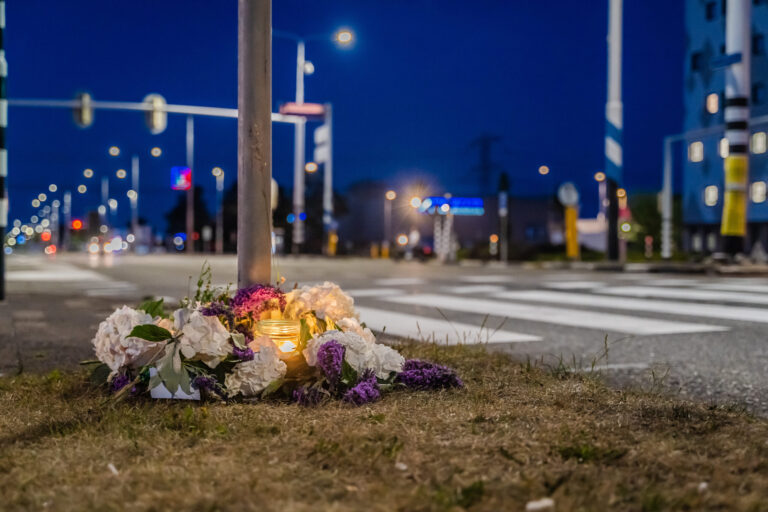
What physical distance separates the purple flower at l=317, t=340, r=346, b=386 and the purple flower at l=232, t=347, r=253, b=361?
1.15 feet

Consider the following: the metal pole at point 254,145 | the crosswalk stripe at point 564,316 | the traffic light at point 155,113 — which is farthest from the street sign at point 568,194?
the metal pole at point 254,145

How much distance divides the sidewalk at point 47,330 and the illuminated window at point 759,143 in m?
43.5

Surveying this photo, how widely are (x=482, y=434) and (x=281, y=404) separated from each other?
1.10 metres

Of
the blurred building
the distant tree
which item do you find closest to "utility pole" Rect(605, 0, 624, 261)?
the blurred building

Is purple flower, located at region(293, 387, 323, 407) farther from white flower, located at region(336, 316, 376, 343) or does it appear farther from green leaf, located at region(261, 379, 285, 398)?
white flower, located at region(336, 316, 376, 343)

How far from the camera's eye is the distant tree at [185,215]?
10512 cm

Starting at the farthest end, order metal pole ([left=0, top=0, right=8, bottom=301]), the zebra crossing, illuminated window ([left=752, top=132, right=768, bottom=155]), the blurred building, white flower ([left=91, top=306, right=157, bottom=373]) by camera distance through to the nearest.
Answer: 1. the blurred building
2. illuminated window ([left=752, top=132, right=768, bottom=155])
3. metal pole ([left=0, top=0, right=8, bottom=301])
4. the zebra crossing
5. white flower ([left=91, top=306, right=157, bottom=373])

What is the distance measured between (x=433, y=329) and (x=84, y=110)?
21.5m

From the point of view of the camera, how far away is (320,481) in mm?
2830

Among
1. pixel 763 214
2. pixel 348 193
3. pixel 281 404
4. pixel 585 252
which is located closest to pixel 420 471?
pixel 281 404

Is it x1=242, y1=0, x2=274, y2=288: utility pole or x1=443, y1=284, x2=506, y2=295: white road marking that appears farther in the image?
x1=443, y1=284, x2=506, y2=295: white road marking

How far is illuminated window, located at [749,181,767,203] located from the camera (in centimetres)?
4834

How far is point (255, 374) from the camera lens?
164 inches

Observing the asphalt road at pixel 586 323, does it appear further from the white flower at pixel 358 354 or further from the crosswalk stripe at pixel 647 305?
the white flower at pixel 358 354
